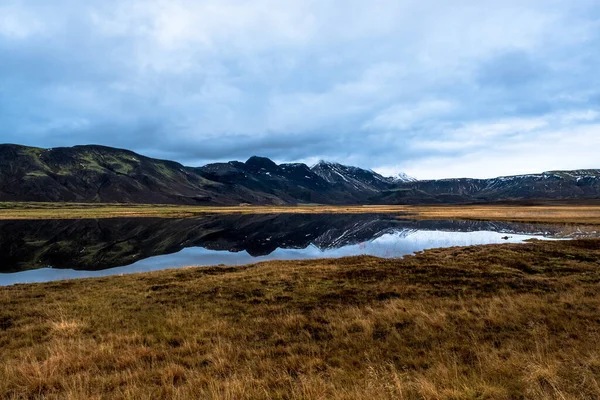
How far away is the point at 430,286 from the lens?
16.5 metres

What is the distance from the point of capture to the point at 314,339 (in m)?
10.2

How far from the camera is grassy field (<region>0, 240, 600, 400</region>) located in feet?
22.9

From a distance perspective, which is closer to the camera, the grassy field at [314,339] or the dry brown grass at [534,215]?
the grassy field at [314,339]

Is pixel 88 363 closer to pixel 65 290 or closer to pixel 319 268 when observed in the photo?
pixel 65 290

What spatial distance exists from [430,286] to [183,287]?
12.8 metres

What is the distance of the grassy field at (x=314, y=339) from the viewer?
697cm

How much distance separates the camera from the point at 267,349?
369 inches

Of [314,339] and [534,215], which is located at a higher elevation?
[314,339]

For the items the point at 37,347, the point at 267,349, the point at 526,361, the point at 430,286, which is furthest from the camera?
the point at 430,286

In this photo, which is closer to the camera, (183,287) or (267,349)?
(267,349)

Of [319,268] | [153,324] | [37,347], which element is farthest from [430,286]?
[37,347]

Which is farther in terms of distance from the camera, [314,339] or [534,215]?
[534,215]

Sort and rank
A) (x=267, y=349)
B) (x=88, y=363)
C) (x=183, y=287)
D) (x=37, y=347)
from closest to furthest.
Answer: (x=88, y=363) < (x=267, y=349) < (x=37, y=347) < (x=183, y=287)

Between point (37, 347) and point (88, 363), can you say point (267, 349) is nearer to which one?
point (88, 363)
